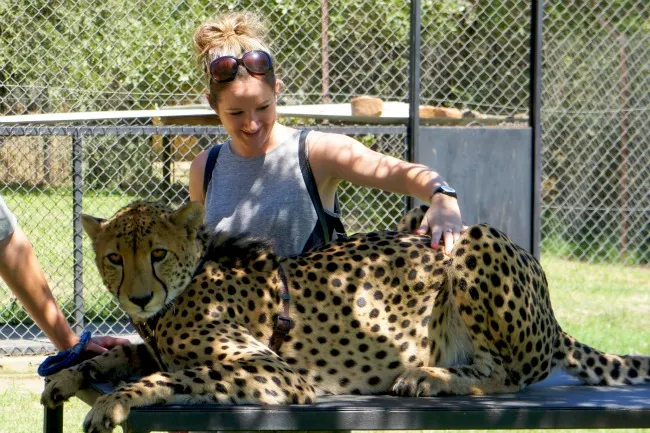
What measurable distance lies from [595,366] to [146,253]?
1643mm

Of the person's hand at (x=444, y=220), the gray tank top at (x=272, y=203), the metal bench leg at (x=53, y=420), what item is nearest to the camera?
the person's hand at (x=444, y=220)

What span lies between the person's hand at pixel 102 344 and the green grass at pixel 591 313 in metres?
2.09

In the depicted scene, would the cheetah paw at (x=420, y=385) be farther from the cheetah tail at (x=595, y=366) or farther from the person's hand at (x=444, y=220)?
the cheetah tail at (x=595, y=366)

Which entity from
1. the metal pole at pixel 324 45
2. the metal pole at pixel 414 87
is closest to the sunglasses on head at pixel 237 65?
the metal pole at pixel 414 87

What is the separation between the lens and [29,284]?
12.0 feet

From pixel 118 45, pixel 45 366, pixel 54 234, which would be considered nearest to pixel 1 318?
pixel 54 234

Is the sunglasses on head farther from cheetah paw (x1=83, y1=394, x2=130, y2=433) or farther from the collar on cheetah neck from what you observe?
cheetah paw (x1=83, y1=394, x2=130, y2=433)

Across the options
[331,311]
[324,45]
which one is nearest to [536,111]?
[324,45]

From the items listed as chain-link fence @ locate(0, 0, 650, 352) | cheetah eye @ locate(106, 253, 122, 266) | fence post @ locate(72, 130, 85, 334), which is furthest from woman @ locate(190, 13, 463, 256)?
fence post @ locate(72, 130, 85, 334)

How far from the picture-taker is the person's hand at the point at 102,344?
11.7ft

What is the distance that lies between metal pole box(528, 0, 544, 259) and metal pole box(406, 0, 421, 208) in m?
1.03

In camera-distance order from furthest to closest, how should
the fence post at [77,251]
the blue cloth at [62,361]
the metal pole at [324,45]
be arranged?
the metal pole at [324,45] < the fence post at [77,251] < the blue cloth at [62,361]

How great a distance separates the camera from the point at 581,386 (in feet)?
11.5

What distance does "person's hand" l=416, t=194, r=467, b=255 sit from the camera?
10.8ft
